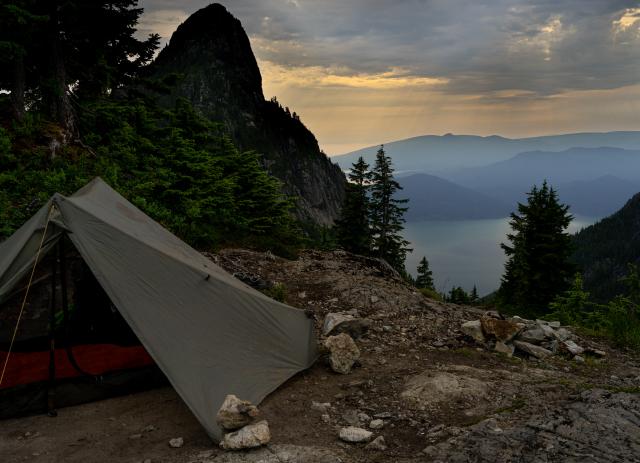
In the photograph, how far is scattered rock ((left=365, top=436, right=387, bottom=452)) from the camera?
528 centimetres

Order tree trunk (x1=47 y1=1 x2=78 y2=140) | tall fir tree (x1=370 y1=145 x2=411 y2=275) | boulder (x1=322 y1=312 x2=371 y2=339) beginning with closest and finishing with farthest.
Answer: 1. boulder (x1=322 y1=312 x2=371 y2=339)
2. tree trunk (x1=47 y1=1 x2=78 y2=140)
3. tall fir tree (x1=370 y1=145 x2=411 y2=275)

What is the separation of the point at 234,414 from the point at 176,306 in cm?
183

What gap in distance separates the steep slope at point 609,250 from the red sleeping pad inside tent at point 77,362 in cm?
13077

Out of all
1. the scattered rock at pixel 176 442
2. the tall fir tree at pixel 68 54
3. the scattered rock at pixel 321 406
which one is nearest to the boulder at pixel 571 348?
the scattered rock at pixel 321 406

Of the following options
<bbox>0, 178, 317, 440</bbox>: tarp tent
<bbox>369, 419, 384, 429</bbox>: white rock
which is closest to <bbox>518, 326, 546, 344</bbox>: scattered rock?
<bbox>369, 419, 384, 429</bbox>: white rock

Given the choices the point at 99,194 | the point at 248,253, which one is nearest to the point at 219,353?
the point at 99,194

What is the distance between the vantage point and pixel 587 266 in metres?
138

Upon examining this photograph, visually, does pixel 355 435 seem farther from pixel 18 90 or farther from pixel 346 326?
pixel 18 90

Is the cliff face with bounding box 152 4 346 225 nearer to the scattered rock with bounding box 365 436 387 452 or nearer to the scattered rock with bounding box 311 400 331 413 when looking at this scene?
the scattered rock with bounding box 311 400 331 413

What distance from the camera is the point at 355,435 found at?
5.44 meters

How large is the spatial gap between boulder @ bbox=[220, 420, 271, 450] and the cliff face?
127758mm

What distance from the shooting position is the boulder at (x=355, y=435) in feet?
17.7

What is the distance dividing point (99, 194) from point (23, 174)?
830 centimetres

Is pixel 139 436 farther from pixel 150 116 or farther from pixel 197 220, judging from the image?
pixel 150 116
